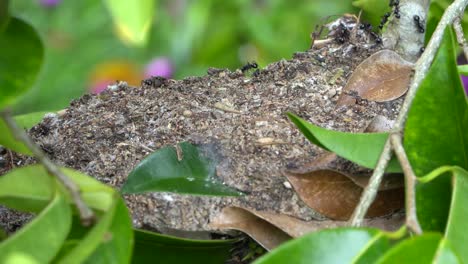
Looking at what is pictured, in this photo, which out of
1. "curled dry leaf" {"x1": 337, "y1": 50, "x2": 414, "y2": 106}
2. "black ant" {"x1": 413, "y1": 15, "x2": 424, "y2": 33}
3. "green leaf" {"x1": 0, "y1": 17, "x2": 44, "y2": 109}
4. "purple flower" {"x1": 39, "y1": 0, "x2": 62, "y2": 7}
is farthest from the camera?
"purple flower" {"x1": 39, "y1": 0, "x2": 62, "y2": 7}

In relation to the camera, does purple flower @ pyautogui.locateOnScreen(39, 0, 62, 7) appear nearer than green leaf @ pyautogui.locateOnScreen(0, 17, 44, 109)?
No

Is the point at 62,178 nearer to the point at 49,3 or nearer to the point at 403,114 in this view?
the point at 403,114

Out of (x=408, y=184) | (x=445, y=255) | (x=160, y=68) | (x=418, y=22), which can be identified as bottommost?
(x=445, y=255)

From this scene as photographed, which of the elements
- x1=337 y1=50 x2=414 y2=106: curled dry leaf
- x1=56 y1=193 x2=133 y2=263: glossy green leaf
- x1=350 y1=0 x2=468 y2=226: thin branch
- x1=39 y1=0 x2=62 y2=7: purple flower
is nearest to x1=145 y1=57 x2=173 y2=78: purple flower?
x1=39 y1=0 x2=62 y2=7: purple flower

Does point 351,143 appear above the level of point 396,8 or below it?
below

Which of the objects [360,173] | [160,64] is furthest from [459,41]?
[160,64]

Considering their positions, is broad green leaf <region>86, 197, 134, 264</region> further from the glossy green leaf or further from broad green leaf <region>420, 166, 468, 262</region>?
broad green leaf <region>420, 166, 468, 262</region>

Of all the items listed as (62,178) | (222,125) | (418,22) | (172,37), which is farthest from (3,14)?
(172,37)
